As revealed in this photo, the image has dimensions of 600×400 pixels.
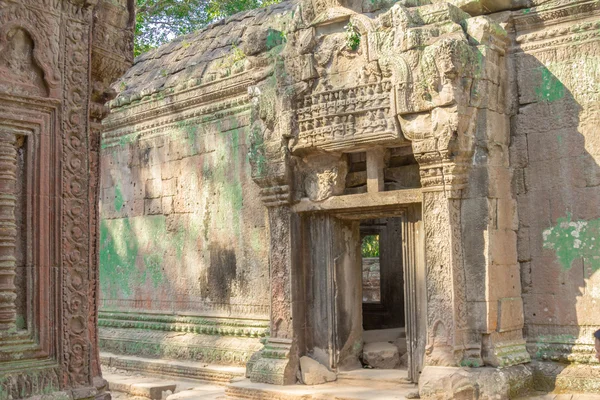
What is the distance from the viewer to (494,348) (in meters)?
6.78

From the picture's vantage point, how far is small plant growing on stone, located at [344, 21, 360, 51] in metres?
7.55

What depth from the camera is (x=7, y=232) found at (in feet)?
13.6

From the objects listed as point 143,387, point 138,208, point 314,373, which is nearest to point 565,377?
point 314,373

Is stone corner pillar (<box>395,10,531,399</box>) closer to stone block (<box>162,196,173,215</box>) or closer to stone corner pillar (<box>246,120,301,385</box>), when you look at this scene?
stone corner pillar (<box>246,120,301,385</box>)

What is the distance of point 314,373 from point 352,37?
10.8 feet

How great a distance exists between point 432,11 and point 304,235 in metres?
2.58

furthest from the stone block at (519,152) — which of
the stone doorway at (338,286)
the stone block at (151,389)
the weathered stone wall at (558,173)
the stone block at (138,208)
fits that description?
the stone block at (138,208)

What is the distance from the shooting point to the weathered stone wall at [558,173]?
22.5ft

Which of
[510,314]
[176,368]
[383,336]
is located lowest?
[176,368]

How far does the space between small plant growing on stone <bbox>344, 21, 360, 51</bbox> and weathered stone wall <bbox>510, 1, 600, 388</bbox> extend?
1472 millimetres

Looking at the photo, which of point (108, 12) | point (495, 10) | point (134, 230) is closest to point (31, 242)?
point (108, 12)

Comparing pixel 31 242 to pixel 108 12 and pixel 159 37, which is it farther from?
pixel 159 37

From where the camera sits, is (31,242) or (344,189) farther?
(344,189)

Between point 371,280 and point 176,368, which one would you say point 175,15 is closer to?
point 371,280
